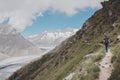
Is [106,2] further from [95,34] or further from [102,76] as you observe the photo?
[102,76]

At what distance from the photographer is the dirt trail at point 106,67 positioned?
41.1 meters

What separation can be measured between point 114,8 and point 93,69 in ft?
306

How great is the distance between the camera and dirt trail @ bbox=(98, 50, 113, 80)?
4111cm

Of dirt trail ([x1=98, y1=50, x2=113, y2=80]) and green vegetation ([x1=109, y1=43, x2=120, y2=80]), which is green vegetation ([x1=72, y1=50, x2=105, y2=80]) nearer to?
dirt trail ([x1=98, y1=50, x2=113, y2=80])

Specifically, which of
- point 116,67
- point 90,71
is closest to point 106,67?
point 116,67

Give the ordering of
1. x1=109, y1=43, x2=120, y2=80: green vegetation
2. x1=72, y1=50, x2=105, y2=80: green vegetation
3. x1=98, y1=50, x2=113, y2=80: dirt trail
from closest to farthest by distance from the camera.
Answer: x1=109, y1=43, x2=120, y2=80: green vegetation
x1=98, y1=50, x2=113, y2=80: dirt trail
x1=72, y1=50, x2=105, y2=80: green vegetation

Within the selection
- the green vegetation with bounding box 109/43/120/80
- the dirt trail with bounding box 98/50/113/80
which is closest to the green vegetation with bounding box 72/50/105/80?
the dirt trail with bounding box 98/50/113/80

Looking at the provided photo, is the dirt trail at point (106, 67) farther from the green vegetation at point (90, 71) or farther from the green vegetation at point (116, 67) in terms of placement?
the green vegetation at point (116, 67)

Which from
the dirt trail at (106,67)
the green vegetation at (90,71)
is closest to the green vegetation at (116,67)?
the dirt trail at (106,67)

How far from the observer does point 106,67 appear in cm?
4369

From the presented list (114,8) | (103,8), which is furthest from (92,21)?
(114,8)

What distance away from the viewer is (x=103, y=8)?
6471 inches

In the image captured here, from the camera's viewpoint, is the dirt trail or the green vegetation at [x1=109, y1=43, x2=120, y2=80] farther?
the dirt trail

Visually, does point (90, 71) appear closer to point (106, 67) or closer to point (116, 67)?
point (106, 67)
